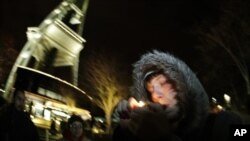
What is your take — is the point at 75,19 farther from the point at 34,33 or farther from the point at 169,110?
the point at 169,110

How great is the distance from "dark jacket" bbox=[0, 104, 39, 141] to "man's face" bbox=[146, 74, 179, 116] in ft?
9.11

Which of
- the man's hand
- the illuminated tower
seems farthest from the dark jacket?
the illuminated tower

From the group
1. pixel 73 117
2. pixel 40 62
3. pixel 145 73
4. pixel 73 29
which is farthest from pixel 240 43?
pixel 73 29

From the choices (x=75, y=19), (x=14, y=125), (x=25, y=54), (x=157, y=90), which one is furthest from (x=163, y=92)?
(x=75, y=19)

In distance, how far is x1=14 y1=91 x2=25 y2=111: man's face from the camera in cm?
454

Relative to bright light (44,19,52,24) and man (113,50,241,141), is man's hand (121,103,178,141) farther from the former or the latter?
bright light (44,19,52,24)

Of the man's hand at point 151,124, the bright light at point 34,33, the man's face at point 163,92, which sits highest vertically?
the bright light at point 34,33

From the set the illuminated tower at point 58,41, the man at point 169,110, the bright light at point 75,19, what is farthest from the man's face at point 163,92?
the bright light at point 75,19

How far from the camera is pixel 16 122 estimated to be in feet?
14.9

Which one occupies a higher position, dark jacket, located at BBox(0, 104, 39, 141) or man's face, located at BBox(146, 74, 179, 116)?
dark jacket, located at BBox(0, 104, 39, 141)

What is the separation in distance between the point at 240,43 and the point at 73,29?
78.6 ft

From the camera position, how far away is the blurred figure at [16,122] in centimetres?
448

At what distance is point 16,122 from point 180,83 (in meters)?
3.05

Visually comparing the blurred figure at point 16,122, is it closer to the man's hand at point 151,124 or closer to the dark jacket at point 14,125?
the dark jacket at point 14,125
